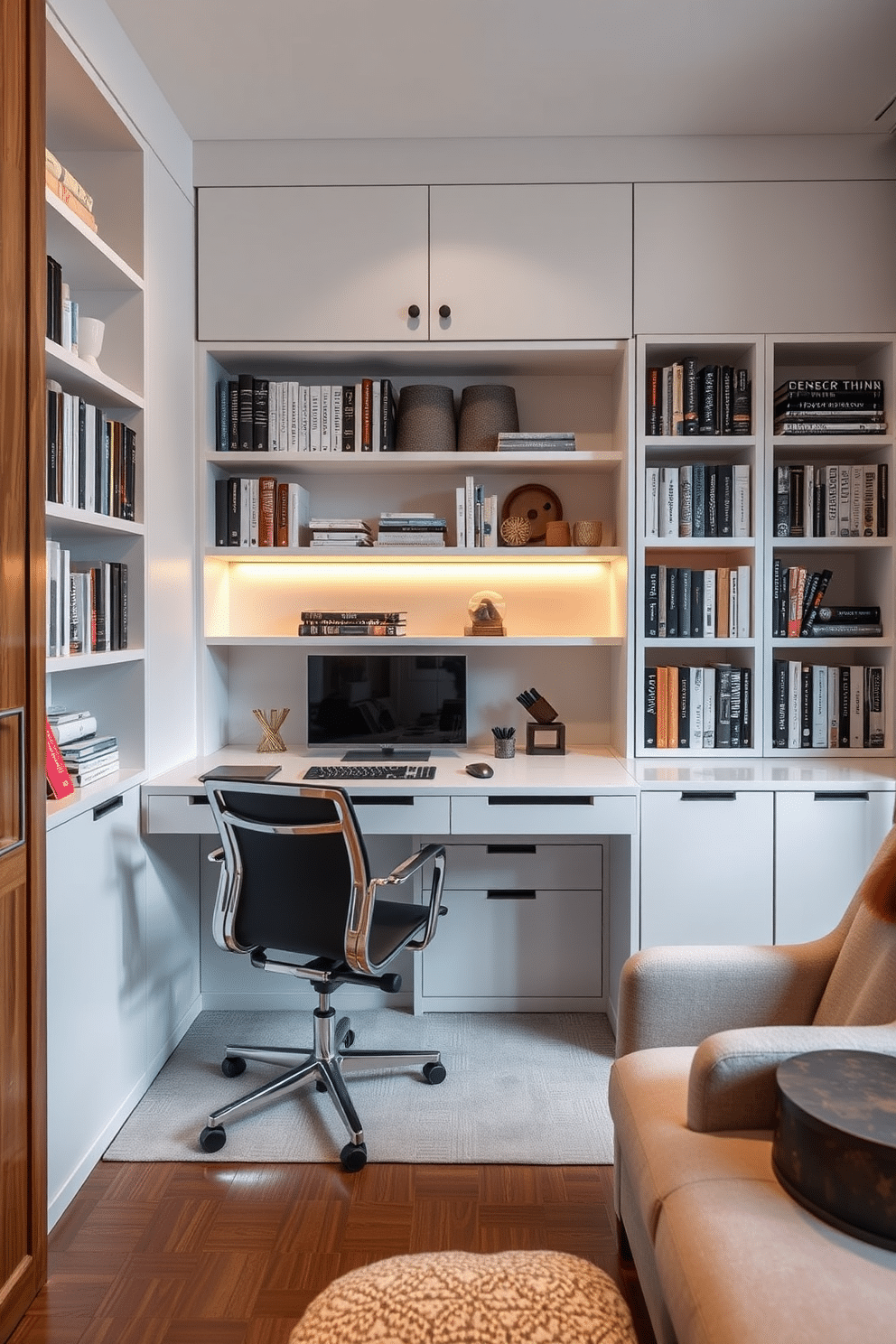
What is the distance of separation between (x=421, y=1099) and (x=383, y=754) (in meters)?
1.14

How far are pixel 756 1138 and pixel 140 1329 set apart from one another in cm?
118

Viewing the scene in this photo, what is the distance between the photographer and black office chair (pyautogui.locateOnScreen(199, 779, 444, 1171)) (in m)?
2.27

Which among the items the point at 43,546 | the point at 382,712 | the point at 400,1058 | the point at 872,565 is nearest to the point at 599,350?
the point at 872,565

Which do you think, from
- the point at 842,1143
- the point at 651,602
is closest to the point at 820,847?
the point at 651,602

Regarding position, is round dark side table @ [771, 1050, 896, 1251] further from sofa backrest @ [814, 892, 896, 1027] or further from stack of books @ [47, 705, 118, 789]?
stack of books @ [47, 705, 118, 789]

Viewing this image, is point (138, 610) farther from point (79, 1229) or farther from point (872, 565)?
point (872, 565)

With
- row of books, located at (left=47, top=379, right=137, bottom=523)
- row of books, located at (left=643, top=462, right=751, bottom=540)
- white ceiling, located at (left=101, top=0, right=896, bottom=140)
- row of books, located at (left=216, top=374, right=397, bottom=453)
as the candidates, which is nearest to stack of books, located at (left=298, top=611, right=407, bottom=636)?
row of books, located at (left=216, top=374, right=397, bottom=453)

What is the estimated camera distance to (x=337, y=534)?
127 inches

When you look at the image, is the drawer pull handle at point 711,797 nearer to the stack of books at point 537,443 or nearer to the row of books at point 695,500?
the row of books at point 695,500

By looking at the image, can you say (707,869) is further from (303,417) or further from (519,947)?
(303,417)

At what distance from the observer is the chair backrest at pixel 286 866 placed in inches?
88.8

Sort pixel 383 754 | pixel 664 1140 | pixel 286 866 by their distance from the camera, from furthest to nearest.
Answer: pixel 383 754 < pixel 286 866 < pixel 664 1140

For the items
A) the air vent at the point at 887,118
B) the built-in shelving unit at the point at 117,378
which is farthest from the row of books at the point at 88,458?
the air vent at the point at 887,118

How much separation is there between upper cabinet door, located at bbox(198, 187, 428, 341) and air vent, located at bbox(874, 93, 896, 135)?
1.46m
